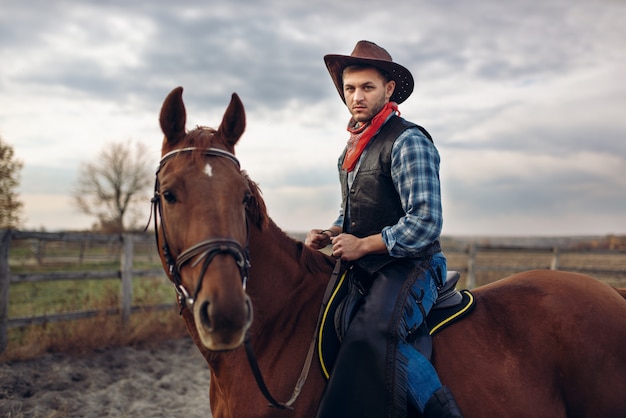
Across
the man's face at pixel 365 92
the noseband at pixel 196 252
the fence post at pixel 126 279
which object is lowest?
the fence post at pixel 126 279

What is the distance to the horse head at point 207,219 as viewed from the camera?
1.82m

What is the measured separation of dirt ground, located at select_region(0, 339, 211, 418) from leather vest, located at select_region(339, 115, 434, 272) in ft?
12.8

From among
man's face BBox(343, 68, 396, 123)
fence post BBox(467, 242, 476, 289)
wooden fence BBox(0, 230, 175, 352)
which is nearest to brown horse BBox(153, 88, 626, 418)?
man's face BBox(343, 68, 396, 123)

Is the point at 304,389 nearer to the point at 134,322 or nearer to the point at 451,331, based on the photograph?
the point at 451,331

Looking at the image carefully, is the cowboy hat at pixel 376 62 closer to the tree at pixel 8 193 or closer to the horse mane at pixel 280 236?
the horse mane at pixel 280 236

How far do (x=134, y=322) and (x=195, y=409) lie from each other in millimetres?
3323

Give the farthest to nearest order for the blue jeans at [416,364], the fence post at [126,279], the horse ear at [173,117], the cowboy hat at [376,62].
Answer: the fence post at [126,279] → the cowboy hat at [376,62] → the horse ear at [173,117] → the blue jeans at [416,364]

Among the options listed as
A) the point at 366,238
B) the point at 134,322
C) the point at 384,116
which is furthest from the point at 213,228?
the point at 134,322

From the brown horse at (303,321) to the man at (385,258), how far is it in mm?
197

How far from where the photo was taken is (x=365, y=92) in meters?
2.76

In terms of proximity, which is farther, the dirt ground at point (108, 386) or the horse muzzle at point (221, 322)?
the dirt ground at point (108, 386)

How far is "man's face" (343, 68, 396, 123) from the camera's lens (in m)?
2.74

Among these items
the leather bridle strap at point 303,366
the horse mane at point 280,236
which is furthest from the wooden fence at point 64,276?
the leather bridle strap at point 303,366

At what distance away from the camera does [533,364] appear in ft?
8.02
